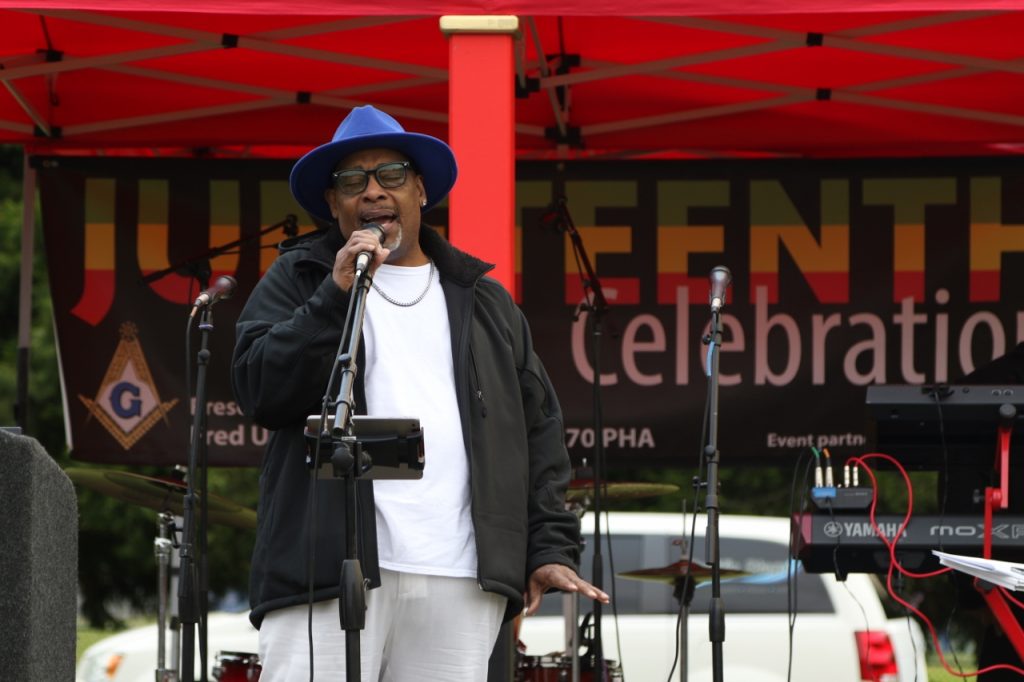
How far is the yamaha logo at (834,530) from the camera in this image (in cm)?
523

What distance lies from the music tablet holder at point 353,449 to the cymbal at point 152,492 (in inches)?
132

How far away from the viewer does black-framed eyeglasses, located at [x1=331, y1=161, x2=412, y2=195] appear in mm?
3805

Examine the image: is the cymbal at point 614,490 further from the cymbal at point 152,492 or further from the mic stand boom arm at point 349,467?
the mic stand boom arm at point 349,467

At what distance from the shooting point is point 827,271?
7.89 meters

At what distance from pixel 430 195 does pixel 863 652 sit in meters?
5.08

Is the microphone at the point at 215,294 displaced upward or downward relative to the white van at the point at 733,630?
upward

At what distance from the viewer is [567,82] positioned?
275 inches

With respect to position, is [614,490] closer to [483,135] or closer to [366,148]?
[483,135]

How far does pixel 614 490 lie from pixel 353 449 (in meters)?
3.67

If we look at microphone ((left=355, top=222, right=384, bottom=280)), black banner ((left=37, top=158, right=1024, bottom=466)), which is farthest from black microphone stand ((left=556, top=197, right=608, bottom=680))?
microphone ((left=355, top=222, right=384, bottom=280))

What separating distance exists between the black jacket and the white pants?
6cm

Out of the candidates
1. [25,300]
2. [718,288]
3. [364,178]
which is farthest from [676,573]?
[25,300]

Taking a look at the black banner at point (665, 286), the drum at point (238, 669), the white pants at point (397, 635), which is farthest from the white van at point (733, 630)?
the white pants at point (397, 635)

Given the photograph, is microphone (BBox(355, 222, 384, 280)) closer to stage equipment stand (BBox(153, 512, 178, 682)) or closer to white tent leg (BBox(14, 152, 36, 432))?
stage equipment stand (BBox(153, 512, 178, 682))
